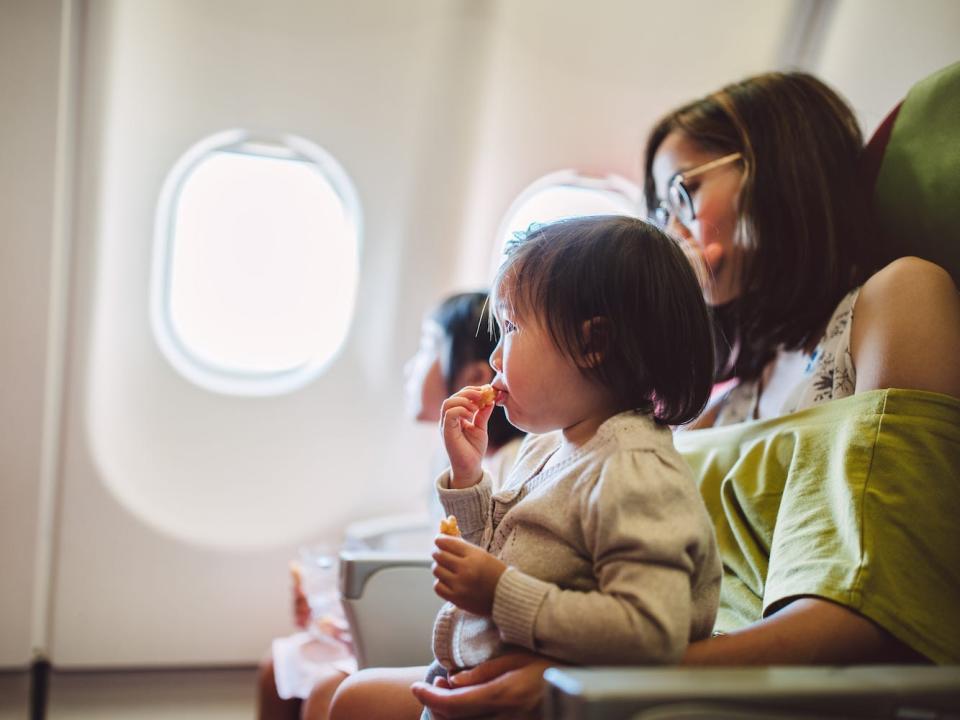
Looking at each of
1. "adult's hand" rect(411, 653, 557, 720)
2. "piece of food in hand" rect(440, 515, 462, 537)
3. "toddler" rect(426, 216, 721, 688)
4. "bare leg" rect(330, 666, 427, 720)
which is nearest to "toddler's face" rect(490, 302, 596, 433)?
"toddler" rect(426, 216, 721, 688)

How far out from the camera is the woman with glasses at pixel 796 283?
3.27 ft

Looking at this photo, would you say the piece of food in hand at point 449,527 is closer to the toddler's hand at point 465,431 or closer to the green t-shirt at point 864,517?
the toddler's hand at point 465,431

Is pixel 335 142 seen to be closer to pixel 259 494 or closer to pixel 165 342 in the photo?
pixel 165 342

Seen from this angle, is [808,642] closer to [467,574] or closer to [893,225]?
[467,574]

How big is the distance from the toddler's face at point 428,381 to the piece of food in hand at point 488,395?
97cm

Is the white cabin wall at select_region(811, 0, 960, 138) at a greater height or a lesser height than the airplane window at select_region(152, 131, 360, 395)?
greater

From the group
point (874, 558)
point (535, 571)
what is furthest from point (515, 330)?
point (874, 558)

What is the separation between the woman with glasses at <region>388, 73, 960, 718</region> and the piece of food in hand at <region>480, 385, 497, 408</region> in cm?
30

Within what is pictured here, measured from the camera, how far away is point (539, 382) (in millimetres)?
1003

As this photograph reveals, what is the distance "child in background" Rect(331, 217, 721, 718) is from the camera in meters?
0.83

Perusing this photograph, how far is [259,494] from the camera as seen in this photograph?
91.6 inches

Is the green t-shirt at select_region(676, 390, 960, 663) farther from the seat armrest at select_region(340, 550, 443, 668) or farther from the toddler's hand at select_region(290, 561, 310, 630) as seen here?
the toddler's hand at select_region(290, 561, 310, 630)

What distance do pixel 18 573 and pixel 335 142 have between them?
1.26 meters

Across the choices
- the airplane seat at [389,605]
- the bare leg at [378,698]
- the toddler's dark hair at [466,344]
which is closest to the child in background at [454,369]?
the toddler's dark hair at [466,344]
